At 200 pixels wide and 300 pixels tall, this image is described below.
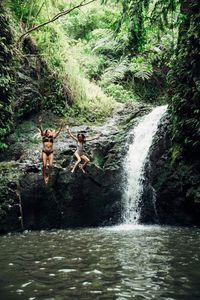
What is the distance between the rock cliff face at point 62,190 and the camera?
42.4 ft

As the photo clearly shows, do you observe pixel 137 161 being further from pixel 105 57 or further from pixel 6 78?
pixel 105 57

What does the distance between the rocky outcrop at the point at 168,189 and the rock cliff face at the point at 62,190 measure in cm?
98

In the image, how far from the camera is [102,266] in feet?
23.5

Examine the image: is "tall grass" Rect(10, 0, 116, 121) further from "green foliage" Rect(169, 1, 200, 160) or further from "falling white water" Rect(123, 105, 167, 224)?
"green foliage" Rect(169, 1, 200, 160)

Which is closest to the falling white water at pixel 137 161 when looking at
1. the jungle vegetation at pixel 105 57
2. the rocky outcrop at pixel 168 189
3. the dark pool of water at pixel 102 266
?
the rocky outcrop at pixel 168 189

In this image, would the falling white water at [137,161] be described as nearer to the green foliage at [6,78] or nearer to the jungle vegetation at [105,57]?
the jungle vegetation at [105,57]

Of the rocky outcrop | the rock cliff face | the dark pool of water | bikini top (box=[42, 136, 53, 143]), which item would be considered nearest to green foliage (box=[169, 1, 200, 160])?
the rocky outcrop

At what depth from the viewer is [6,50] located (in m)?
15.1

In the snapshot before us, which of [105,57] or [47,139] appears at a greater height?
[105,57]

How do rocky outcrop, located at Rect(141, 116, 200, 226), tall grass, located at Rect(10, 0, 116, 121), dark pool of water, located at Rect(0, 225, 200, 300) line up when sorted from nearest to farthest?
dark pool of water, located at Rect(0, 225, 200, 300)
rocky outcrop, located at Rect(141, 116, 200, 226)
tall grass, located at Rect(10, 0, 116, 121)

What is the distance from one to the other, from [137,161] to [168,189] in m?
1.64

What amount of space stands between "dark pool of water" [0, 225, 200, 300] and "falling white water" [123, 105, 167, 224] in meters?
2.84

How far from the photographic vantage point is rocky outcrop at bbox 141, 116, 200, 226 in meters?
12.9

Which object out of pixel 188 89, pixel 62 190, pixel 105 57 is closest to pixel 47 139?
pixel 62 190
